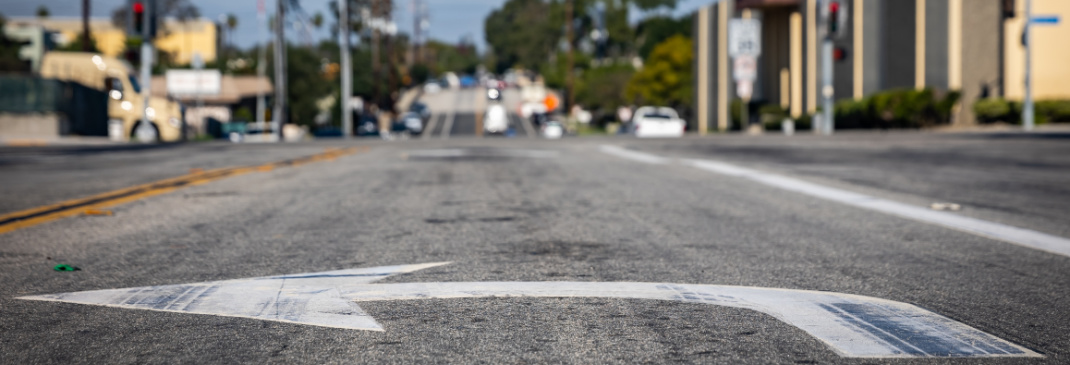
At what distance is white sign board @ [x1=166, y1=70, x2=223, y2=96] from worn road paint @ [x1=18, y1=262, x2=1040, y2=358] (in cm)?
8357

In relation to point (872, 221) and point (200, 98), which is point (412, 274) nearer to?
point (872, 221)

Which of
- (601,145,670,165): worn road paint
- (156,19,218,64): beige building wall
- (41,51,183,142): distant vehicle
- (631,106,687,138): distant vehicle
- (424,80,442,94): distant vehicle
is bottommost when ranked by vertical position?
(601,145,670,165): worn road paint

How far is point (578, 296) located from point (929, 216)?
4.23m

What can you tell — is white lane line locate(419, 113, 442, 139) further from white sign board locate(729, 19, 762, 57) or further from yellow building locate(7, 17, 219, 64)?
yellow building locate(7, 17, 219, 64)

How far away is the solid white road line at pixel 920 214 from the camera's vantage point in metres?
6.35

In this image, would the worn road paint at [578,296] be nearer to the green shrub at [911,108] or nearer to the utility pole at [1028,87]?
the utility pole at [1028,87]

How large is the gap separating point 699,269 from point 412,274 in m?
1.40

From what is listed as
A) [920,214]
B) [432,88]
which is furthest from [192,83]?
[920,214]

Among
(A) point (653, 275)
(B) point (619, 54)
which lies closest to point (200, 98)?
(A) point (653, 275)

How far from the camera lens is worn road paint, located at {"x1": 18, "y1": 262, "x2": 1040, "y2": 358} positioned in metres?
3.55

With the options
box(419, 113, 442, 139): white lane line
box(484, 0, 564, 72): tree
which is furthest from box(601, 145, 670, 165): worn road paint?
box(484, 0, 564, 72): tree

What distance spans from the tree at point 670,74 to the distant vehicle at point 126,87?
137 feet

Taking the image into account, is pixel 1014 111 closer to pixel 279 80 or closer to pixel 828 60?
pixel 828 60

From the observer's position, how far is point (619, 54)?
623 feet
